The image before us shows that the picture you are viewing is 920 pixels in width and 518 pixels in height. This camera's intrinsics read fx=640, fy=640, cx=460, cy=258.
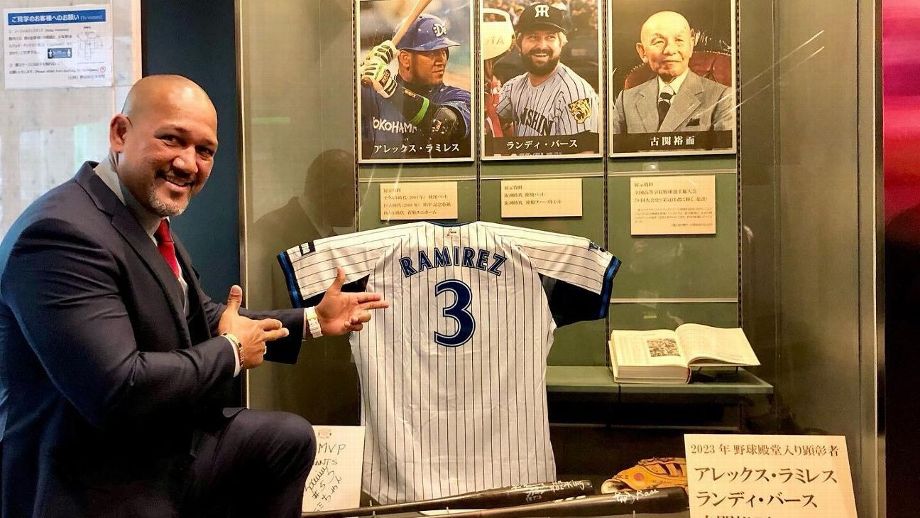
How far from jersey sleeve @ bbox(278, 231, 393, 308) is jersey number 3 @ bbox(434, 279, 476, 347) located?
0.20m

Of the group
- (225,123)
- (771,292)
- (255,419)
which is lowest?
(255,419)

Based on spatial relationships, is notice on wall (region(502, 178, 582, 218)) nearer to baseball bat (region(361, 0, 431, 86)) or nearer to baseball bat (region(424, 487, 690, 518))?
baseball bat (region(361, 0, 431, 86))

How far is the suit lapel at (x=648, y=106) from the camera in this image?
2084 mm

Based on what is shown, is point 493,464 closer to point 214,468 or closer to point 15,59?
point 214,468

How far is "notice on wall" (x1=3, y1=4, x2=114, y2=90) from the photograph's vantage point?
1849 mm

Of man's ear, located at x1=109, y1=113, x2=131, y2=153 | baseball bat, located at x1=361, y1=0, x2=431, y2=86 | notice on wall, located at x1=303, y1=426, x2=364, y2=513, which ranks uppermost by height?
baseball bat, located at x1=361, y1=0, x2=431, y2=86

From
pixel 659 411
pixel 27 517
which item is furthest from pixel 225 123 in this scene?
pixel 659 411

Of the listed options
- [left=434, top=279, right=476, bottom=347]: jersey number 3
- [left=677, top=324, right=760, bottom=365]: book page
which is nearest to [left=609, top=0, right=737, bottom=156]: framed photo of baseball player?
[left=677, top=324, right=760, bottom=365]: book page

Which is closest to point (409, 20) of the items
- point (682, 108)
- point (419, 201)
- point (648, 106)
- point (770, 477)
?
point (419, 201)

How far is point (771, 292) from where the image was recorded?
2.03 meters

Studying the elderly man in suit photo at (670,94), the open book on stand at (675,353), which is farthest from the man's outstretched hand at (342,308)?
the elderly man in suit photo at (670,94)

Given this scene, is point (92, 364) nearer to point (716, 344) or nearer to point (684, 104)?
point (716, 344)

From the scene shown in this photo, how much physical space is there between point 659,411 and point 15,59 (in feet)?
7.34

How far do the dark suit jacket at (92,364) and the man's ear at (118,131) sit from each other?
71mm
